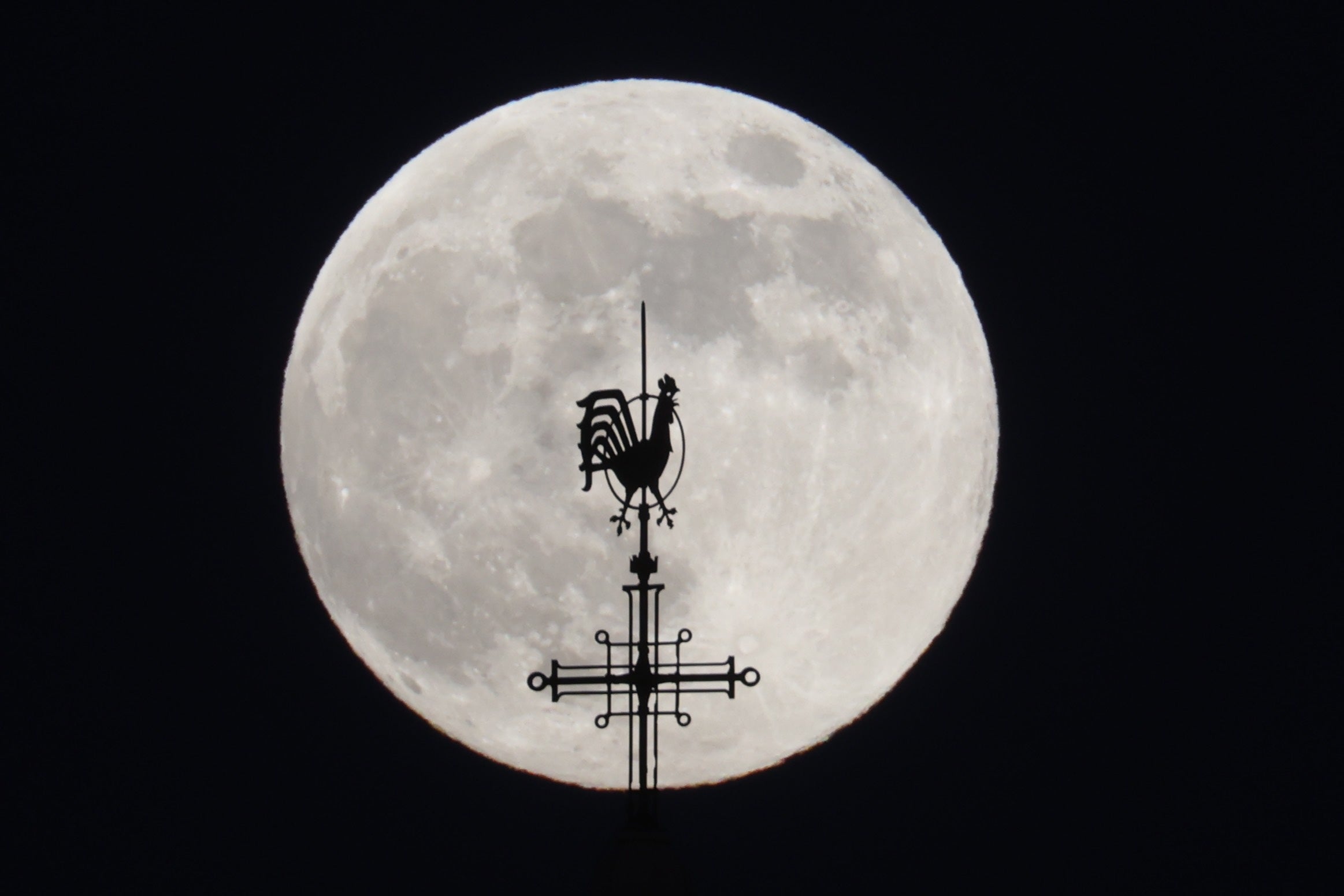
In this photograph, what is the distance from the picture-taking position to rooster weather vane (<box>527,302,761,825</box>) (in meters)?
18.8

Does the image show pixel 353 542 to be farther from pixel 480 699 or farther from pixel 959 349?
pixel 959 349

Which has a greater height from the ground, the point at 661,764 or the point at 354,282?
the point at 354,282

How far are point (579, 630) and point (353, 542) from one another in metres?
1.92

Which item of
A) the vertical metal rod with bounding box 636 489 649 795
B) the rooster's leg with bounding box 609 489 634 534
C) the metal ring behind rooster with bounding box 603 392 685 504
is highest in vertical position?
the metal ring behind rooster with bounding box 603 392 685 504

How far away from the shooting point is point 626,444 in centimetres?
1919

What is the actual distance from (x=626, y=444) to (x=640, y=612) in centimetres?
107

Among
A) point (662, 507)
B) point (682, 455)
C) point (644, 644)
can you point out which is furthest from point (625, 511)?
point (682, 455)

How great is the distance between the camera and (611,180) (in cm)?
2231

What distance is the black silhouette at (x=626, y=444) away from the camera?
62.8ft

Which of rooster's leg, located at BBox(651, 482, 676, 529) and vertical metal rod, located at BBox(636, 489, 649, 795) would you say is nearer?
vertical metal rod, located at BBox(636, 489, 649, 795)

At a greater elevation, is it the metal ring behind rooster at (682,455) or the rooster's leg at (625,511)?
the metal ring behind rooster at (682,455)

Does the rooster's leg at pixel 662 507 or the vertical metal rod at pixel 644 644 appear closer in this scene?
the vertical metal rod at pixel 644 644

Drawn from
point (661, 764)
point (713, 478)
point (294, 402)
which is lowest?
point (661, 764)

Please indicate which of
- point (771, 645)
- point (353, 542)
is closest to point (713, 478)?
point (771, 645)
